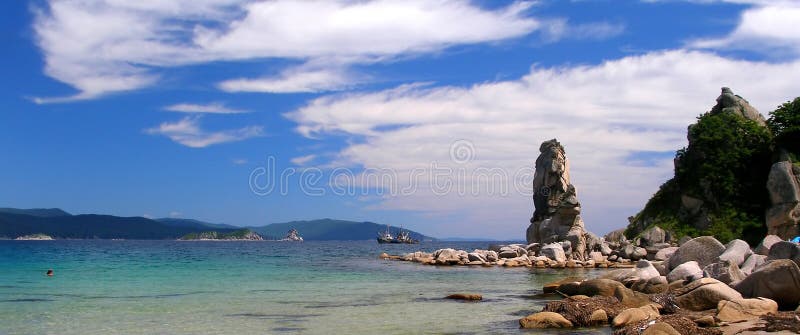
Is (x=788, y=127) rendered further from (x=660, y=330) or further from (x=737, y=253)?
(x=660, y=330)

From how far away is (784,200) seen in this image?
5331 cm

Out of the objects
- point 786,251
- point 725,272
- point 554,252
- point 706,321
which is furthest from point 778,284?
point 554,252

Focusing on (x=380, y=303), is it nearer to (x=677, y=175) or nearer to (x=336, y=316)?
(x=336, y=316)

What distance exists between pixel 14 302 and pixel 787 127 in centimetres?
5961

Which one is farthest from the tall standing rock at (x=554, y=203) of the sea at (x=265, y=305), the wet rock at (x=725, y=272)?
the wet rock at (x=725, y=272)

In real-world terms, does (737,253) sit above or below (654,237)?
below

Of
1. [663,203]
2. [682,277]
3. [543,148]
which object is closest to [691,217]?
[663,203]

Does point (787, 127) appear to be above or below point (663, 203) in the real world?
above

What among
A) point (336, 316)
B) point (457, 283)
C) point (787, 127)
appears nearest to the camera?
point (336, 316)

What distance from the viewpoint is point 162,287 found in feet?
104

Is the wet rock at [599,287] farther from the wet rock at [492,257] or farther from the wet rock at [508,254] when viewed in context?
the wet rock at [508,254]

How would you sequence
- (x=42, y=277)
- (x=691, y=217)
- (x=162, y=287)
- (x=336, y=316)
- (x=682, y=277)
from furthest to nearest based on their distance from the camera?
(x=691, y=217) → (x=42, y=277) → (x=162, y=287) → (x=682, y=277) → (x=336, y=316)

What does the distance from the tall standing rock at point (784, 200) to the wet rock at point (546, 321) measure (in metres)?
41.7

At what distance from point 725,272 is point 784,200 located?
1458 inches
